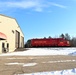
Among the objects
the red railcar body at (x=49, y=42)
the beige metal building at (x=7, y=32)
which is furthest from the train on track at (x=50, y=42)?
the beige metal building at (x=7, y=32)

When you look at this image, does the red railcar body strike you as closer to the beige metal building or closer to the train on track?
the train on track

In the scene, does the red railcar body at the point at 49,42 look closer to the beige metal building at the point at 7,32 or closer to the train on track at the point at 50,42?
the train on track at the point at 50,42

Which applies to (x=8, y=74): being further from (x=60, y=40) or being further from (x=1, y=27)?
(x=60, y=40)

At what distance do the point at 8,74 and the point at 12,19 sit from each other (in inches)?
1749

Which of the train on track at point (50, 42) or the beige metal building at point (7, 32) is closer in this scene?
the beige metal building at point (7, 32)

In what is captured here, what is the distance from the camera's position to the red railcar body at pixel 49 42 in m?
87.4

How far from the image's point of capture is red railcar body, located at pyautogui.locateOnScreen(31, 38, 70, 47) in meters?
87.4

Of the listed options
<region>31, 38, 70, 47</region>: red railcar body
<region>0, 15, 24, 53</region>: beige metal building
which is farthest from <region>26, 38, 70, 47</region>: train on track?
<region>0, 15, 24, 53</region>: beige metal building

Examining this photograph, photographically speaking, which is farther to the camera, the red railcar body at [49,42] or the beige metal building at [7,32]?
the red railcar body at [49,42]

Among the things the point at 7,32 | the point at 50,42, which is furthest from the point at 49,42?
the point at 7,32

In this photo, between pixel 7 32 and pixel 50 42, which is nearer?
pixel 7 32

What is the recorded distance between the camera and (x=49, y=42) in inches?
3494

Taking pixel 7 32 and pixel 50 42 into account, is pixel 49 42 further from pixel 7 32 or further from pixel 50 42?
pixel 7 32

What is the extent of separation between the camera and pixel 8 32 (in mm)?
54500
